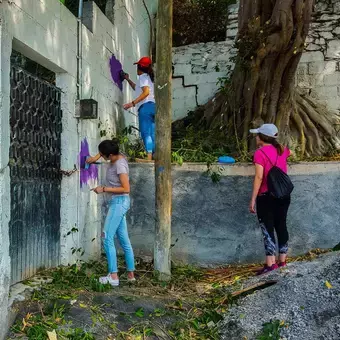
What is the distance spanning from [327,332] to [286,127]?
12.5ft

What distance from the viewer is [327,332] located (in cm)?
349

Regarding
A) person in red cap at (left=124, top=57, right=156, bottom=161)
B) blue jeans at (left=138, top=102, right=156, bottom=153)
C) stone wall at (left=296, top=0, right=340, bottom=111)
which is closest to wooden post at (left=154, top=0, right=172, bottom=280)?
person in red cap at (left=124, top=57, right=156, bottom=161)

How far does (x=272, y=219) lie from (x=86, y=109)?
2385 mm

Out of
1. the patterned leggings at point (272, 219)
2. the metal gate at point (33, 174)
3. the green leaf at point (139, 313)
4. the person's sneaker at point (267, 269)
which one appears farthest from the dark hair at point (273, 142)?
the green leaf at point (139, 313)

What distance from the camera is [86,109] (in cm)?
507

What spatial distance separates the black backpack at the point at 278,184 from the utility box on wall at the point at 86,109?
206 cm

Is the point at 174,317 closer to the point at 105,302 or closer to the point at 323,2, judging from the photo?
the point at 105,302

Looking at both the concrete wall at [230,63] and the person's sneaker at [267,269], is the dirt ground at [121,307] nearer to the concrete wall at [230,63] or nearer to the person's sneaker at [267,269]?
the person's sneaker at [267,269]

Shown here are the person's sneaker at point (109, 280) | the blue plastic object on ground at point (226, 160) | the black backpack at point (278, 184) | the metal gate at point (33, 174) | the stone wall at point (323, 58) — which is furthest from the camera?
the stone wall at point (323, 58)

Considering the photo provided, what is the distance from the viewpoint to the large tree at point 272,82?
19.3 ft

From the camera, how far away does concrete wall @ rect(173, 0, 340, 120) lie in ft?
26.6

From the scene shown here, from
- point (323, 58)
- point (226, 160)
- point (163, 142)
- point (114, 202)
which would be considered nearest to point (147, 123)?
point (226, 160)

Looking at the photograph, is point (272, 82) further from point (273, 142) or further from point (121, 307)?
point (121, 307)

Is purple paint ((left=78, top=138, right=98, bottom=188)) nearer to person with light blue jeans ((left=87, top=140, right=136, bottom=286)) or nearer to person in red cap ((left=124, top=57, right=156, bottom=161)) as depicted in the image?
person with light blue jeans ((left=87, top=140, right=136, bottom=286))
